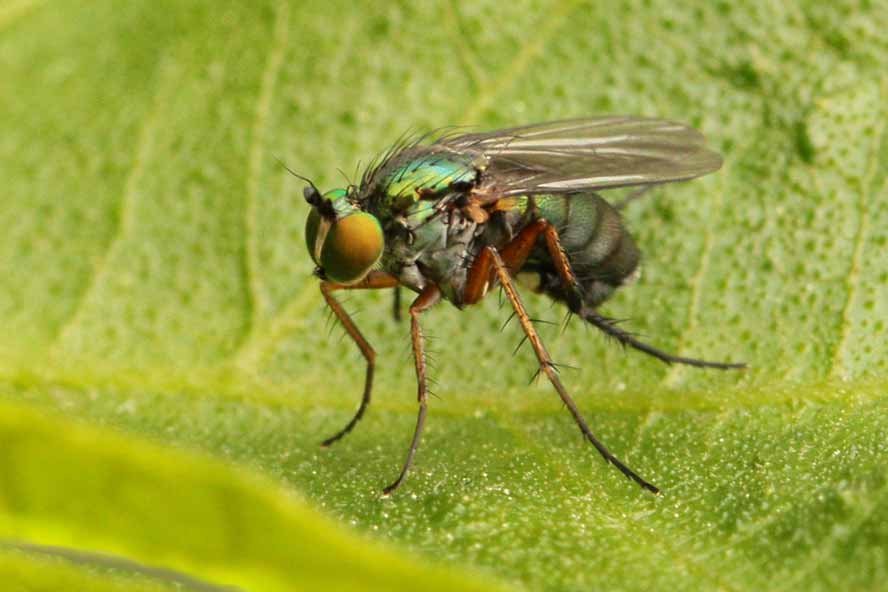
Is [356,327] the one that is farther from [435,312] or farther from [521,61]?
[521,61]

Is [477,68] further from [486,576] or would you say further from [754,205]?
[486,576]

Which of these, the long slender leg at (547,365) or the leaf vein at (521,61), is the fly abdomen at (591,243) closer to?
the long slender leg at (547,365)

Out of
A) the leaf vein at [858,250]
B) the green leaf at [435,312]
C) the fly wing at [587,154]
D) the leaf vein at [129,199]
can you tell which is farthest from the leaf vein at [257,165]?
the leaf vein at [858,250]

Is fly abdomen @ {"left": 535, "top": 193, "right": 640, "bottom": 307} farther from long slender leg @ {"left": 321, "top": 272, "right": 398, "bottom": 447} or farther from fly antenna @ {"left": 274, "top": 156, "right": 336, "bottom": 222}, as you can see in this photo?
fly antenna @ {"left": 274, "top": 156, "right": 336, "bottom": 222}

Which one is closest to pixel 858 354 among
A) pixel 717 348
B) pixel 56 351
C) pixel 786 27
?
pixel 717 348

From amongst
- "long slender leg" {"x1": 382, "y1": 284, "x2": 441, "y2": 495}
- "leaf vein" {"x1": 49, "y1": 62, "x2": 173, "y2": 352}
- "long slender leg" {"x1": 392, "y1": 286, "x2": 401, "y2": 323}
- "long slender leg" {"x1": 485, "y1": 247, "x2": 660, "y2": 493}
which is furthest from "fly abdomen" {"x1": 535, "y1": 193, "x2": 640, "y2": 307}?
"leaf vein" {"x1": 49, "y1": 62, "x2": 173, "y2": 352}
